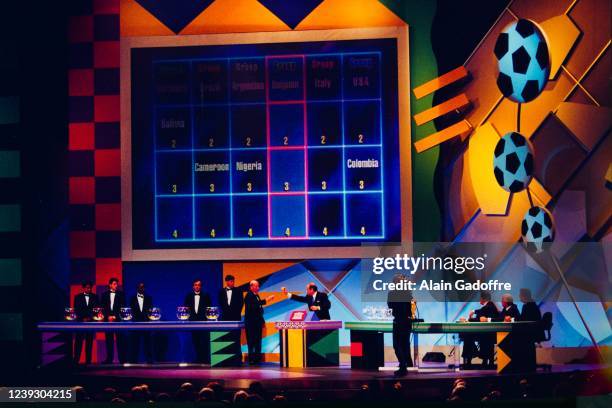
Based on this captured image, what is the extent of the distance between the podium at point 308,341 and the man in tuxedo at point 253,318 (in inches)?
10.1

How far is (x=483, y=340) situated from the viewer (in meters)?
11.9

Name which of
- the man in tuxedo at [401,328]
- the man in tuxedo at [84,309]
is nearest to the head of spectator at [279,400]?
the man in tuxedo at [401,328]

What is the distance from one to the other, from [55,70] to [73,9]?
871 mm

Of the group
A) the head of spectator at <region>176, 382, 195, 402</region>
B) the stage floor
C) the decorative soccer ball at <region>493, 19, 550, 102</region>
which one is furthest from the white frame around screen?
the head of spectator at <region>176, 382, 195, 402</region>

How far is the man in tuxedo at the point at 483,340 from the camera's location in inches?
466

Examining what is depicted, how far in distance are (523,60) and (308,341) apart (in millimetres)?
4153

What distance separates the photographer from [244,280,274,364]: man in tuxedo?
39.9 ft

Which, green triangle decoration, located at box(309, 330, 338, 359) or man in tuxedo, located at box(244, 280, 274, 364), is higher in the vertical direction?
man in tuxedo, located at box(244, 280, 274, 364)

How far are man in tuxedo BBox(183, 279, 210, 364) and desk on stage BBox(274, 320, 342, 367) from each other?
1.00 m

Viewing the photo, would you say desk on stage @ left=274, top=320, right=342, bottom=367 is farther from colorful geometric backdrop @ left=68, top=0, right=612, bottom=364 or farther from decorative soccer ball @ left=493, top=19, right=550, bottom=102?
decorative soccer ball @ left=493, top=19, right=550, bottom=102

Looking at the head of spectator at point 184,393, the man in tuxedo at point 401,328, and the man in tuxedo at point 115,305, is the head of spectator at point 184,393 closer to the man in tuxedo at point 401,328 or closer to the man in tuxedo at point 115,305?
the man in tuxedo at point 401,328

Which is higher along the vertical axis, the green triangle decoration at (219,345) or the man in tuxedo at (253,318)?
the man in tuxedo at (253,318)

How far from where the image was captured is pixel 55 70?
43.3ft

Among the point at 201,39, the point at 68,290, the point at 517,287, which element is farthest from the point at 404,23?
the point at 68,290
